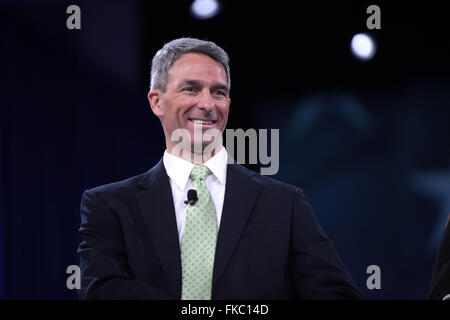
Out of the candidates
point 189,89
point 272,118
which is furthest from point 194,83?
point 272,118

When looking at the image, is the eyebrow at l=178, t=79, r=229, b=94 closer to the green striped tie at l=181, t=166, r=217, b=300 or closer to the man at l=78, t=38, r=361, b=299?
the man at l=78, t=38, r=361, b=299

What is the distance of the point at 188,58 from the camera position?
202cm

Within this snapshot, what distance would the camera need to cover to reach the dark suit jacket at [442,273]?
6.24 ft

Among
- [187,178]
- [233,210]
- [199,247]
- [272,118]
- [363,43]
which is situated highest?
[363,43]

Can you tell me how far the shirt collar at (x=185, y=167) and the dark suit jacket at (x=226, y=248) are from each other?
0.14 feet

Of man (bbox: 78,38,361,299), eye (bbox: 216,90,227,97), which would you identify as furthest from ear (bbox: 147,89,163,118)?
eye (bbox: 216,90,227,97)

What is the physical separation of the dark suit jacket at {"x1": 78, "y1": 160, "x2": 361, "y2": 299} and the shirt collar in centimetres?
4

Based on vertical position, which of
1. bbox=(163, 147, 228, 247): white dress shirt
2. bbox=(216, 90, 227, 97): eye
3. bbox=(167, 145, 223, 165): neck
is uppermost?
bbox=(216, 90, 227, 97): eye

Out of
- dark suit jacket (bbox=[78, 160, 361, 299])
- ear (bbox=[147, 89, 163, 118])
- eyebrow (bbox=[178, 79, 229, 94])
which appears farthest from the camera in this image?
ear (bbox=[147, 89, 163, 118])

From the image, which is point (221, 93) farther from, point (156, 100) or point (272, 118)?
point (272, 118)

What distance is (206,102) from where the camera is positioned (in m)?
1.98

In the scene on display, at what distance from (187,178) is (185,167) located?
0.16 ft

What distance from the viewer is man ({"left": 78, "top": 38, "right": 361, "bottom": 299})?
1.76m

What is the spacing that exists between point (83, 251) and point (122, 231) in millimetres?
158
